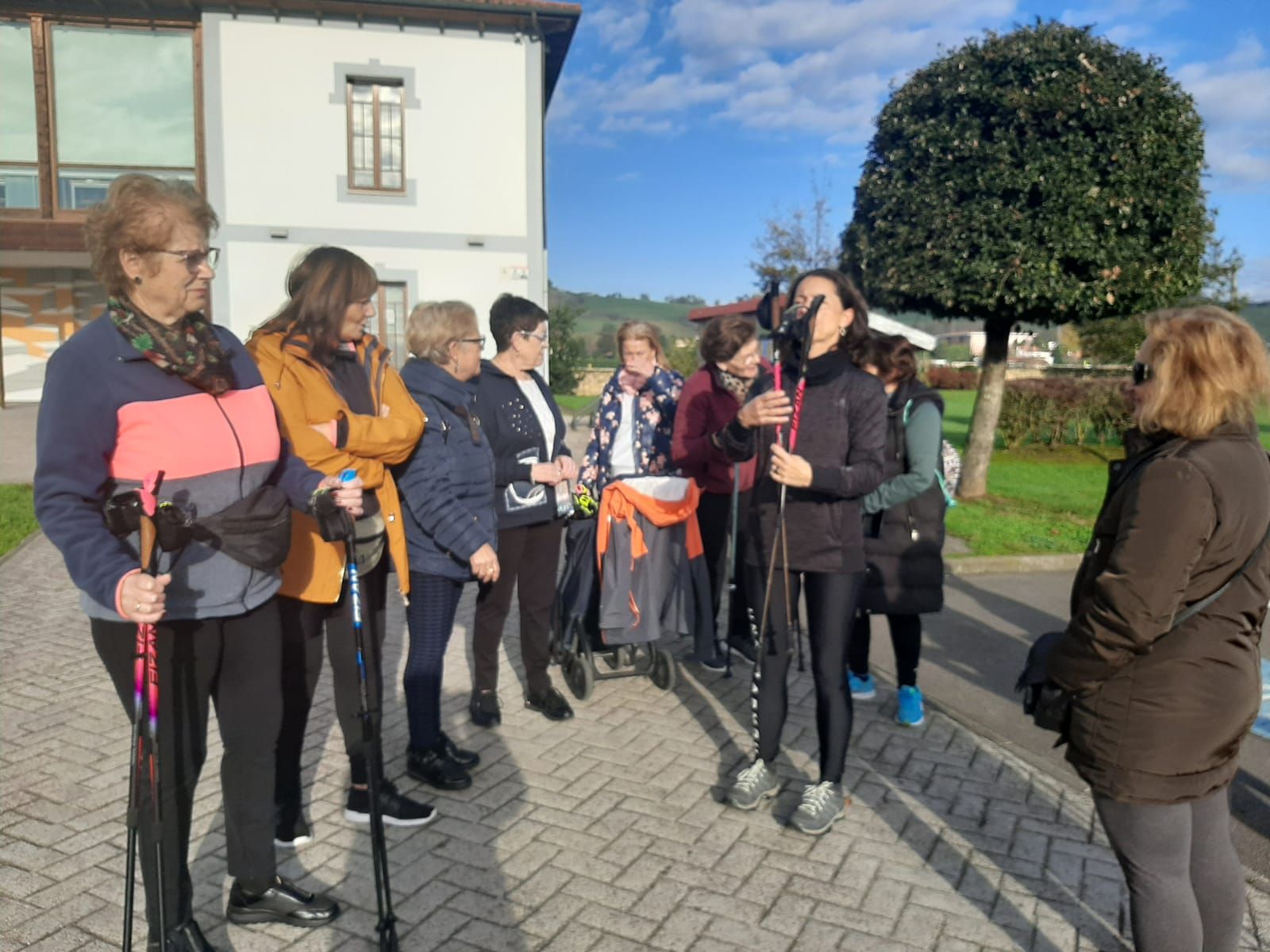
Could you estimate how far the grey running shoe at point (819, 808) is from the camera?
3.59 metres

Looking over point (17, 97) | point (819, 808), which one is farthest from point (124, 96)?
point (819, 808)

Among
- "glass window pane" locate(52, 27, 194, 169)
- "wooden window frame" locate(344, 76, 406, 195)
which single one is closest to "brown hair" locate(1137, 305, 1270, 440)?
"wooden window frame" locate(344, 76, 406, 195)

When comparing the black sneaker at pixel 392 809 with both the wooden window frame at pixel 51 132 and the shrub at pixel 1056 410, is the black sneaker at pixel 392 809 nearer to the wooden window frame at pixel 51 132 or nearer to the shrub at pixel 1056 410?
the shrub at pixel 1056 410

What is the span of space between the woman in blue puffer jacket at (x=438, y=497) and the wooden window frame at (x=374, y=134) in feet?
47.0

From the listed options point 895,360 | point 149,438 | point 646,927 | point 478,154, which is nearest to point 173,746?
point 149,438

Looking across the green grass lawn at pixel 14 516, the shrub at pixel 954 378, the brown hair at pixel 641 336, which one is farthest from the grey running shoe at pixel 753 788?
the shrub at pixel 954 378

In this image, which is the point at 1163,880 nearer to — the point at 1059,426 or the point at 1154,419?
the point at 1154,419

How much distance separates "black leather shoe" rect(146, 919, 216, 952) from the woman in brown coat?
2409 mm

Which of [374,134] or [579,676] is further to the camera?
[374,134]

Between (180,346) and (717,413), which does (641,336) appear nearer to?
(717,413)

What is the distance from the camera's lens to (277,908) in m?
2.94

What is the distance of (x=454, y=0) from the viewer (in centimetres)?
1661

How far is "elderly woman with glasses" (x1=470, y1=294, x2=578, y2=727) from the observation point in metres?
4.41

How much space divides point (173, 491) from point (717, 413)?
10.7 feet
